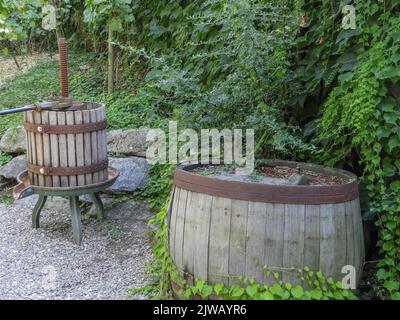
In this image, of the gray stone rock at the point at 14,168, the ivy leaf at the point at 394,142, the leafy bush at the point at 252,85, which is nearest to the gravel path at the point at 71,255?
the gray stone rock at the point at 14,168

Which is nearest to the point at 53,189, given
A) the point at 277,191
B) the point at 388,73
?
the point at 277,191

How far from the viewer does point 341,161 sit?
9.93 feet

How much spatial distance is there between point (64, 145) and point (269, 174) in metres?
1.47

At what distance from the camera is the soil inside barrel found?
256 cm

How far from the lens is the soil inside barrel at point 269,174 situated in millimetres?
2562

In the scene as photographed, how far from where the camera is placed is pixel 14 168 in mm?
4855

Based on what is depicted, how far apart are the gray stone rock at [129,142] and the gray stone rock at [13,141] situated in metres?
0.97

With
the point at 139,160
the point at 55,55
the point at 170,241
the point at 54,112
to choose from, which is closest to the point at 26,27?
the point at 55,55

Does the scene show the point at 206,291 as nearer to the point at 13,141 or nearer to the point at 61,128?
the point at 61,128

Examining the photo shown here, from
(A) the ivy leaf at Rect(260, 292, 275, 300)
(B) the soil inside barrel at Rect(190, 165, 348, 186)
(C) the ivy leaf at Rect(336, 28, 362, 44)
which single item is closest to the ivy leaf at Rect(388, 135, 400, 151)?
(B) the soil inside barrel at Rect(190, 165, 348, 186)

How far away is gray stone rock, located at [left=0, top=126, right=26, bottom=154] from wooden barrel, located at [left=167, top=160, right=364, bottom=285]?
3134 millimetres

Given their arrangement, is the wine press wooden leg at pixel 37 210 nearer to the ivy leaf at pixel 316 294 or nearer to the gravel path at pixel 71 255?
the gravel path at pixel 71 255

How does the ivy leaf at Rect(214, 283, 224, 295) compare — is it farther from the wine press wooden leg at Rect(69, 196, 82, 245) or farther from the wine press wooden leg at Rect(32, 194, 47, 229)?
the wine press wooden leg at Rect(32, 194, 47, 229)
